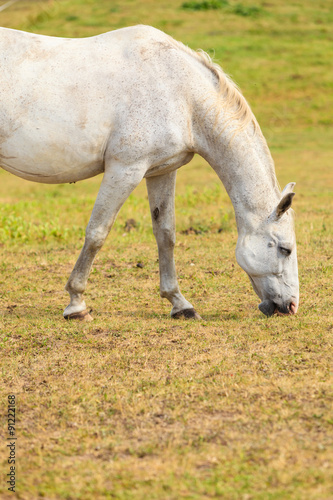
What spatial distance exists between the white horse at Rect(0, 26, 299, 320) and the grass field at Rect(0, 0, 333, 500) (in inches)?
11.4

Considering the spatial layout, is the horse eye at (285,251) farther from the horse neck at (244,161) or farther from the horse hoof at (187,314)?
the horse hoof at (187,314)

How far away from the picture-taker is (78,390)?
4090 mm

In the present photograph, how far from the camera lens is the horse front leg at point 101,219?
5188 mm

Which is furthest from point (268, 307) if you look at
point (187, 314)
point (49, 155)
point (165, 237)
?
point (49, 155)

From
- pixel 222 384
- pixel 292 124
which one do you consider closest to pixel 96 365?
pixel 222 384

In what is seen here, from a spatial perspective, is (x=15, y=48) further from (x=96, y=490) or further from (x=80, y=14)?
(x=80, y=14)

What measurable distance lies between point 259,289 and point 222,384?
1.47 metres

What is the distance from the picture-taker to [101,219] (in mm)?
5348

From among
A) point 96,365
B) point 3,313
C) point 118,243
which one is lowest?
point 118,243

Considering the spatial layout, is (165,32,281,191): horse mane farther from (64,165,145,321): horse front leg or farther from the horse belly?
the horse belly

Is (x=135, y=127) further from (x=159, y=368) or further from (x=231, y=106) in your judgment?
(x=159, y=368)

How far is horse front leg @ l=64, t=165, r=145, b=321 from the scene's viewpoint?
5.19 metres

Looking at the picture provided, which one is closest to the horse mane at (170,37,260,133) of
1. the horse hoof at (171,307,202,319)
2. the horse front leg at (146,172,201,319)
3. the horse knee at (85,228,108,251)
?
the horse front leg at (146,172,201,319)

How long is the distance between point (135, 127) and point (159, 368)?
6.25 ft
